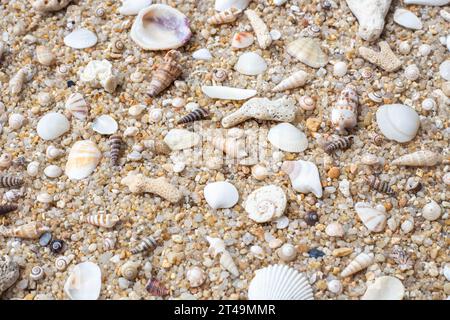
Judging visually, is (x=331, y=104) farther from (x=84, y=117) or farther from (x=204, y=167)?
(x=84, y=117)

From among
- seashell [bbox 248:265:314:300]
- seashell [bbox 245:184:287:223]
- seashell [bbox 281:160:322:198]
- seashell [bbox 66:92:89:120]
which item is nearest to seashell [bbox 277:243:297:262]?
seashell [bbox 248:265:314:300]

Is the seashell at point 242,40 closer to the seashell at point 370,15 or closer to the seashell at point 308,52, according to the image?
the seashell at point 308,52

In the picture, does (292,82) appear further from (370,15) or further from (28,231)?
(28,231)

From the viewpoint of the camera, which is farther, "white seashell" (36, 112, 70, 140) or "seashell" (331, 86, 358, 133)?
"white seashell" (36, 112, 70, 140)

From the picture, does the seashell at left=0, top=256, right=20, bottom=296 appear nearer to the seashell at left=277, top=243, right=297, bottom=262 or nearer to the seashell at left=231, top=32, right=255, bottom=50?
the seashell at left=277, top=243, right=297, bottom=262

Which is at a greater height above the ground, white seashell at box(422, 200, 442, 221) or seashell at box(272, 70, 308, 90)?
seashell at box(272, 70, 308, 90)

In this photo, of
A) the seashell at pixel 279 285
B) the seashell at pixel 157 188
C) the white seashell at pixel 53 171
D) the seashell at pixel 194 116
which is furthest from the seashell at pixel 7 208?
the seashell at pixel 279 285

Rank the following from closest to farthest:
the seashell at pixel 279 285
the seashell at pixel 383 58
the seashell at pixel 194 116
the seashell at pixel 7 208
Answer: the seashell at pixel 279 285 < the seashell at pixel 7 208 < the seashell at pixel 194 116 < the seashell at pixel 383 58
